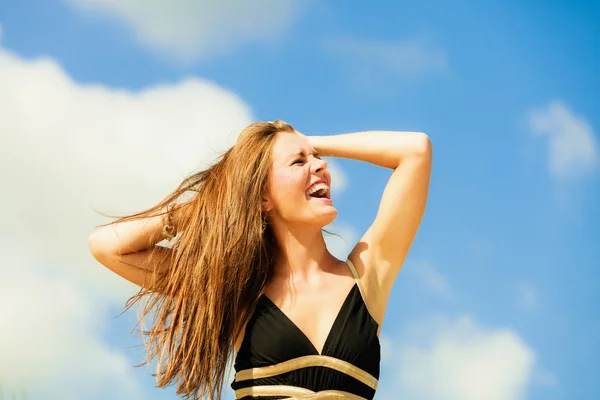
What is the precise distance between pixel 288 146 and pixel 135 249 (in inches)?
37.1

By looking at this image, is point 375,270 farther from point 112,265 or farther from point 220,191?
point 112,265

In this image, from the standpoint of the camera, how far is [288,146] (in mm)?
4086

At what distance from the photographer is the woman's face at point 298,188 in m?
3.93

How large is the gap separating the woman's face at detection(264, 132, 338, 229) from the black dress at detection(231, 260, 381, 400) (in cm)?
41

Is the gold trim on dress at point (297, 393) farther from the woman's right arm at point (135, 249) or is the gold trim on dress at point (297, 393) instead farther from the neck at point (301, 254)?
the woman's right arm at point (135, 249)

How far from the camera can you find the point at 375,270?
404 centimetres

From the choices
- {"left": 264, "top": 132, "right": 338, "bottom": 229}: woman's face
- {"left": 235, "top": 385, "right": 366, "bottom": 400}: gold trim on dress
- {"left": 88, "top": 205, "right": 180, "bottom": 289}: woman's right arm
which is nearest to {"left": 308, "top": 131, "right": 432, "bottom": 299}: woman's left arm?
{"left": 264, "top": 132, "right": 338, "bottom": 229}: woman's face

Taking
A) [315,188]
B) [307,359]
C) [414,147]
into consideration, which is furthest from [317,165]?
[307,359]

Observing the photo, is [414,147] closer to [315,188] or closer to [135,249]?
[315,188]

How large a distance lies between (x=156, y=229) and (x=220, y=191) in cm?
38

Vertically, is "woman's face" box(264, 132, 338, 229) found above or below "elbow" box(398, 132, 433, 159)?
below

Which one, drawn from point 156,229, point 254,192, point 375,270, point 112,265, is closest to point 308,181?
point 254,192

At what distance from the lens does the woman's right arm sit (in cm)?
416

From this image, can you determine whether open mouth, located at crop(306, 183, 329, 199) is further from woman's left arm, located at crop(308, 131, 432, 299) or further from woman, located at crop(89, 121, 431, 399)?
woman's left arm, located at crop(308, 131, 432, 299)
